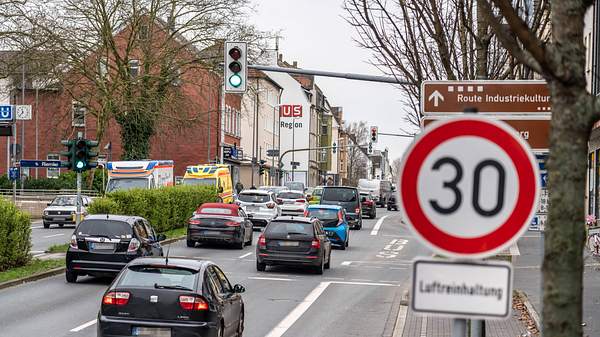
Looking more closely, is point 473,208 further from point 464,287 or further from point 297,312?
point 297,312

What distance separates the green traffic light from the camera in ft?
61.3

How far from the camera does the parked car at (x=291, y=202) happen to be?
165 feet

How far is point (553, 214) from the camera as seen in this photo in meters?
4.86

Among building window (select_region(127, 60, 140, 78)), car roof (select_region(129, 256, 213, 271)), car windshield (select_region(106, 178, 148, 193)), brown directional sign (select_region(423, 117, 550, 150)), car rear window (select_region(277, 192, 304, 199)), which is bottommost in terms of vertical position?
car rear window (select_region(277, 192, 304, 199))

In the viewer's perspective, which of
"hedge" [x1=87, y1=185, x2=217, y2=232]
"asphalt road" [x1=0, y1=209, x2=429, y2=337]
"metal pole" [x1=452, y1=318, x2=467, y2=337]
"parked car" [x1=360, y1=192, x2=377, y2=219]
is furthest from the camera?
"parked car" [x1=360, y1=192, x2=377, y2=219]

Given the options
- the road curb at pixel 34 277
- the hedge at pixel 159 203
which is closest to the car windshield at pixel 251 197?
the hedge at pixel 159 203

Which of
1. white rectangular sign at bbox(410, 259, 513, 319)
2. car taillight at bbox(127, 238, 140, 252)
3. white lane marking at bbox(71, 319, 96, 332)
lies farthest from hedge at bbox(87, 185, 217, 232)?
white rectangular sign at bbox(410, 259, 513, 319)

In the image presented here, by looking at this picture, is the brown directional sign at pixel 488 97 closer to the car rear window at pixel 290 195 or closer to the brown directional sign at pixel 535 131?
the brown directional sign at pixel 535 131

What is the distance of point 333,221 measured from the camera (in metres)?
36.1

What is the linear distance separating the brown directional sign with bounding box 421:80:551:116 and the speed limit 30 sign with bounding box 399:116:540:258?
5.18 meters

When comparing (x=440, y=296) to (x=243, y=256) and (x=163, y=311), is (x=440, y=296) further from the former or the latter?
(x=243, y=256)

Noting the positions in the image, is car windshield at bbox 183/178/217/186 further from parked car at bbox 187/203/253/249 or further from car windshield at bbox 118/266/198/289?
car windshield at bbox 118/266/198/289

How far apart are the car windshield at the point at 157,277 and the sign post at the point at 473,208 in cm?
888

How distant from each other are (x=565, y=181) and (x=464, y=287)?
915 mm
